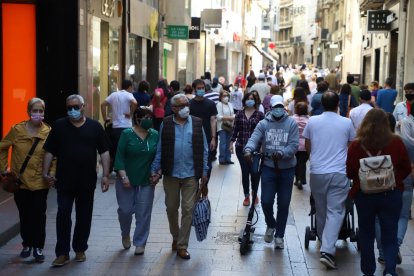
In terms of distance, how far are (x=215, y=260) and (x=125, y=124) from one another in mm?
5743

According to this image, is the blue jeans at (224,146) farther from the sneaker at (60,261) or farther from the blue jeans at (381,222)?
the blue jeans at (381,222)

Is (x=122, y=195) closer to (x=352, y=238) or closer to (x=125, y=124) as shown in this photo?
(x=352, y=238)

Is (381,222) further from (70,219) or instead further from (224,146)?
(224,146)

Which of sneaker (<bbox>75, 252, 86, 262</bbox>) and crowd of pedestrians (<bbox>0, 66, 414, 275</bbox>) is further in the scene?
sneaker (<bbox>75, 252, 86, 262</bbox>)

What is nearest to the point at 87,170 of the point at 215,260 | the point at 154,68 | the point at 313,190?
the point at 215,260

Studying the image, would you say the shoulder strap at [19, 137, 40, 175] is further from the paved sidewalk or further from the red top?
the red top

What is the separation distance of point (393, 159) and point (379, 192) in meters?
0.34

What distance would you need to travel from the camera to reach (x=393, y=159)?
6.75m

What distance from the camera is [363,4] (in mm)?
30062

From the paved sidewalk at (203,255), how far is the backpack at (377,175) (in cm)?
127

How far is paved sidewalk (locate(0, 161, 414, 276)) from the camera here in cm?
754

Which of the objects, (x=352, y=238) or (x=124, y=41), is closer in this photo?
(x=352, y=238)

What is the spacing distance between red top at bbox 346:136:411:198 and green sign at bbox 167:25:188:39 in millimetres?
18092

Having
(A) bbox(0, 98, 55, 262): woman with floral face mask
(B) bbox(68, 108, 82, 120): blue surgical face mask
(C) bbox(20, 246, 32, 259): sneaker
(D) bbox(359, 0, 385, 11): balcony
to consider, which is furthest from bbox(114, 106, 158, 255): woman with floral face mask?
(D) bbox(359, 0, 385, 11): balcony
